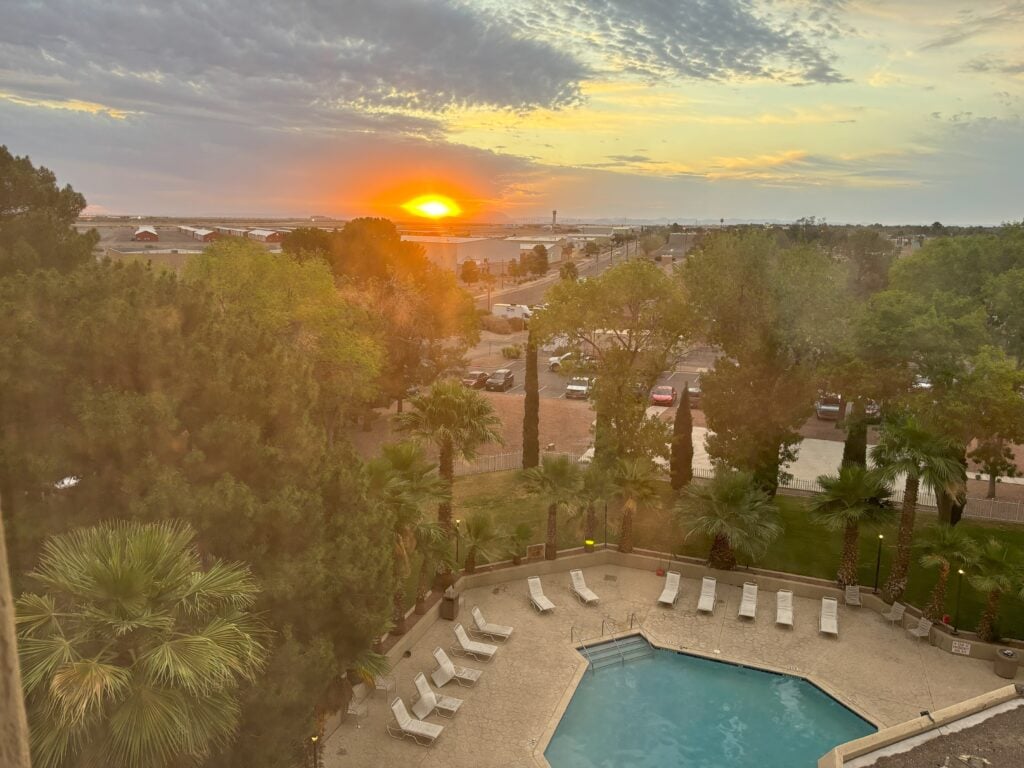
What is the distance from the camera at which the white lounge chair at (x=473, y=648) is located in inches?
683

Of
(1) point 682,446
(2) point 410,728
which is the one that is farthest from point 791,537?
(2) point 410,728

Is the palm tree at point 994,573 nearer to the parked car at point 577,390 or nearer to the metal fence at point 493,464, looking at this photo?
the metal fence at point 493,464

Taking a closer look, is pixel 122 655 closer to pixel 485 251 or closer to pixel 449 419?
pixel 449 419

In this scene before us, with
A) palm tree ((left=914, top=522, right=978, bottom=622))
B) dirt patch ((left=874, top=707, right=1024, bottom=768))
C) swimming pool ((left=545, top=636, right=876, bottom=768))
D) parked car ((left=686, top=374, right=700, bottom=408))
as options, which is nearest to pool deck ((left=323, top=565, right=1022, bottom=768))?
swimming pool ((left=545, top=636, right=876, bottom=768))

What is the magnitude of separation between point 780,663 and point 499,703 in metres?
7.25

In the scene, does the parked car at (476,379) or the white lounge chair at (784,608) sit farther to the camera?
the parked car at (476,379)

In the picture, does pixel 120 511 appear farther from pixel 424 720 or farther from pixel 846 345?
pixel 846 345

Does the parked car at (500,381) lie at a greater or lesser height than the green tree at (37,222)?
lesser

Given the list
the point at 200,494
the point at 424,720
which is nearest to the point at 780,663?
the point at 424,720

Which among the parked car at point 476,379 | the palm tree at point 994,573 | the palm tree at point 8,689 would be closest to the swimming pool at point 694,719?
the palm tree at point 994,573

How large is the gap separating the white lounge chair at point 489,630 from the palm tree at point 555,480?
381 centimetres

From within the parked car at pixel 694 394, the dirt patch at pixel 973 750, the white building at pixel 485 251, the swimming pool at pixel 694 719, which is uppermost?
the white building at pixel 485 251

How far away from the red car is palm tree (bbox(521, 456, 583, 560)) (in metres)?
20.8

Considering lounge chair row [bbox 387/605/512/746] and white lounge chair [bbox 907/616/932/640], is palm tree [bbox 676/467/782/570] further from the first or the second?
lounge chair row [bbox 387/605/512/746]
